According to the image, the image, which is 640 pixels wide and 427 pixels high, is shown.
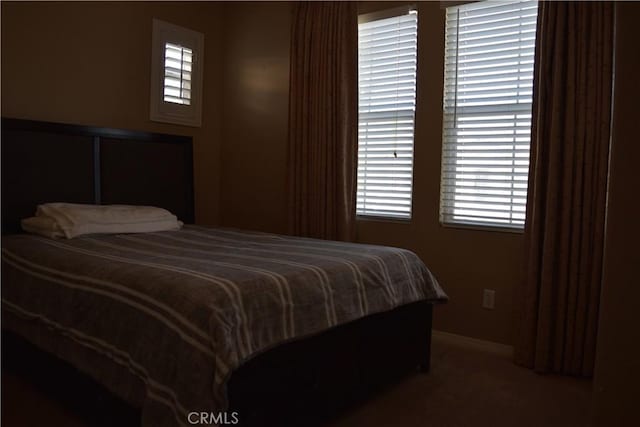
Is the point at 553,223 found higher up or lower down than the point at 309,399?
higher up

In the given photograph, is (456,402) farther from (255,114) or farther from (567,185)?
(255,114)

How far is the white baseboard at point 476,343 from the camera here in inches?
116

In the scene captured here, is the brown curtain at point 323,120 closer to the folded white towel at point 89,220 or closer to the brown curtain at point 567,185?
the folded white towel at point 89,220

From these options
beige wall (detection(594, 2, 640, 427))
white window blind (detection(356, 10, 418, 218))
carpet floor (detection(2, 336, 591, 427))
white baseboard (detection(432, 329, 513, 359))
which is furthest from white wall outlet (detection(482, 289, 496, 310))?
beige wall (detection(594, 2, 640, 427))

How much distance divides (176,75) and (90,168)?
43.0 inches

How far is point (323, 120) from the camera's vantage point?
138 inches

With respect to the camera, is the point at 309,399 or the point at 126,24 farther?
the point at 126,24

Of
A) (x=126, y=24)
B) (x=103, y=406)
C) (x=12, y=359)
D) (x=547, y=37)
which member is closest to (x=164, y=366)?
(x=103, y=406)

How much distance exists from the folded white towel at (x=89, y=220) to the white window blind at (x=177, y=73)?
1.17 meters

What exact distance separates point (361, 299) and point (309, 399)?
18.3 inches

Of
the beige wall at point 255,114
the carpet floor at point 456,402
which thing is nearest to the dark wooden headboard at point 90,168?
the beige wall at point 255,114

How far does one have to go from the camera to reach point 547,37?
8.61 ft

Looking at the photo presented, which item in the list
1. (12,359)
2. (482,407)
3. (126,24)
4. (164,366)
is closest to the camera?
(164,366)

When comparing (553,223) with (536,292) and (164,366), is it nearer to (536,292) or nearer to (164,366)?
(536,292)
